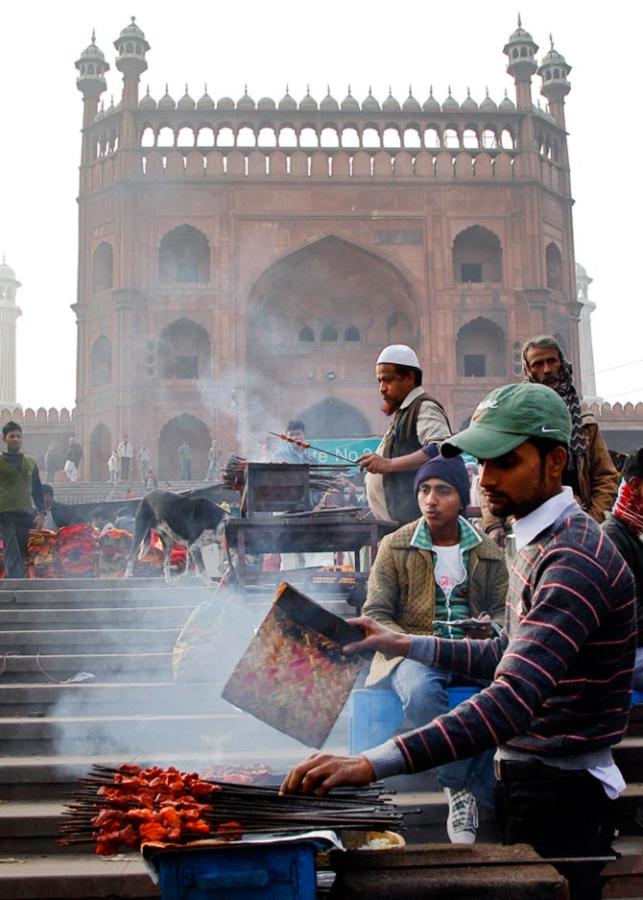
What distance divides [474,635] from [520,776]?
1334 millimetres

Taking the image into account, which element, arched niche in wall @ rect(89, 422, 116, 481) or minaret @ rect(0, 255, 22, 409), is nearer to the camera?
arched niche in wall @ rect(89, 422, 116, 481)

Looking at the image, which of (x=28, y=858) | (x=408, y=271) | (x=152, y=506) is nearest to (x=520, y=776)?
(x=28, y=858)

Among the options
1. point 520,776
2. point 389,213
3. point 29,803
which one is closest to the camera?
point 520,776

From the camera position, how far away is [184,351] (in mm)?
30203

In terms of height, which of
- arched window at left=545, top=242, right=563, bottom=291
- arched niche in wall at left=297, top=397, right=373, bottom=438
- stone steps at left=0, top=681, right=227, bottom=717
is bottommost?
stone steps at left=0, top=681, right=227, bottom=717

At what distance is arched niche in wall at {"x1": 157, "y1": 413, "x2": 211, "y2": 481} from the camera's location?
29.2 meters

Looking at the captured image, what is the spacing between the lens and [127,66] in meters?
30.0

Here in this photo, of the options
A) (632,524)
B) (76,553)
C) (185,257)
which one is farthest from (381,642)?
(185,257)

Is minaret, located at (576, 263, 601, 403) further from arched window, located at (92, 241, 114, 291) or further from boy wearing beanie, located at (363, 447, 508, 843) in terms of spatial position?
boy wearing beanie, located at (363, 447, 508, 843)

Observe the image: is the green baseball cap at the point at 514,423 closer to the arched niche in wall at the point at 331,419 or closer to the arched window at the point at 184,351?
the arched niche in wall at the point at 331,419

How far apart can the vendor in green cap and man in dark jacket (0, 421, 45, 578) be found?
6708mm

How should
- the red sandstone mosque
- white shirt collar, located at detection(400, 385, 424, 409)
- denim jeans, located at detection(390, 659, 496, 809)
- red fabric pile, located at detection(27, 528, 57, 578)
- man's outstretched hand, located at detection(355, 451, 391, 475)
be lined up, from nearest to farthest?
1. denim jeans, located at detection(390, 659, 496, 809)
2. man's outstretched hand, located at detection(355, 451, 391, 475)
3. white shirt collar, located at detection(400, 385, 424, 409)
4. red fabric pile, located at detection(27, 528, 57, 578)
5. the red sandstone mosque

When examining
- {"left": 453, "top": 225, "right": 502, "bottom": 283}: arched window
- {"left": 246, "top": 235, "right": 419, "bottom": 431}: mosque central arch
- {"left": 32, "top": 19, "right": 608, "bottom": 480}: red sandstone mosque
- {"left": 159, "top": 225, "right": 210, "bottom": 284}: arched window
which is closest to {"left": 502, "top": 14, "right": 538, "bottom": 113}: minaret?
{"left": 32, "top": 19, "right": 608, "bottom": 480}: red sandstone mosque

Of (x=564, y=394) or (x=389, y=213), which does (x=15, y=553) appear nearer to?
(x=564, y=394)
